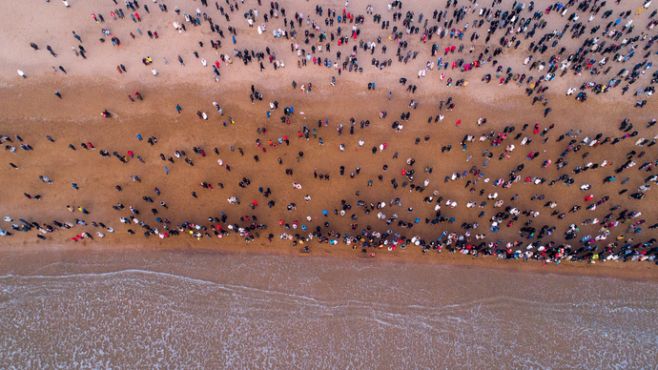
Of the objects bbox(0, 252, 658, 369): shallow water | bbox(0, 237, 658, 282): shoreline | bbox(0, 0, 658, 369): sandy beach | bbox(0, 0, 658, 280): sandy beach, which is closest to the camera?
bbox(0, 252, 658, 369): shallow water

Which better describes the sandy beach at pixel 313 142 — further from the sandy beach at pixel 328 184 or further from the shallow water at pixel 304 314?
the shallow water at pixel 304 314

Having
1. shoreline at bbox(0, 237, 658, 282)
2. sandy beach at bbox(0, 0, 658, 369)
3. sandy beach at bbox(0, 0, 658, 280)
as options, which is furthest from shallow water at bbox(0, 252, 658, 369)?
sandy beach at bbox(0, 0, 658, 280)

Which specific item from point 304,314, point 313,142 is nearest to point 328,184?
point 313,142

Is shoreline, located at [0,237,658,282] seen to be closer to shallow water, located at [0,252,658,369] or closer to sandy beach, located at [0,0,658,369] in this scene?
sandy beach, located at [0,0,658,369]

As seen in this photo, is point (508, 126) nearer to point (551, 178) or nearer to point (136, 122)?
point (551, 178)

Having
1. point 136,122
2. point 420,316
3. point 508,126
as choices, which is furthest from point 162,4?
point 420,316

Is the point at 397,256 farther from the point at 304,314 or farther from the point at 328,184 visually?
the point at 304,314

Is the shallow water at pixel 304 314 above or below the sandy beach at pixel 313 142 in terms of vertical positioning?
below

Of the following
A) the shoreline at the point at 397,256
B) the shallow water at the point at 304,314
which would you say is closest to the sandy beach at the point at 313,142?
the shoreline at the point at 397,256
